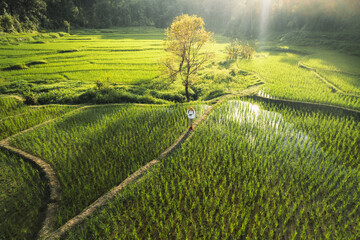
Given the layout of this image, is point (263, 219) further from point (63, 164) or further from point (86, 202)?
point (63, 164)

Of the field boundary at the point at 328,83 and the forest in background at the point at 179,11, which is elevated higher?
the forest in background at the point at 179,11

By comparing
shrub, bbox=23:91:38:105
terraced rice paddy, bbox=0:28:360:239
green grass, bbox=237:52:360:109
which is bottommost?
terraced rice paddy, bbox=0:28:360:239

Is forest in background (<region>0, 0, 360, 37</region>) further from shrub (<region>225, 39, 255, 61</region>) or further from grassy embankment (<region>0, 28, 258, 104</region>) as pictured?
shrub (<region>225, 39, 255, 61</region>)

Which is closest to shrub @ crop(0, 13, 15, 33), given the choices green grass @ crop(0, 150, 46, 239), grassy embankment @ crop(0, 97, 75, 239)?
grassy embankment @ crop(0, 97, 75, 239)

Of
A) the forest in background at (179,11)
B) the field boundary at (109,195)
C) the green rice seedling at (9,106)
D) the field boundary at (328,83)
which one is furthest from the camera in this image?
the forest in background at (179,11)

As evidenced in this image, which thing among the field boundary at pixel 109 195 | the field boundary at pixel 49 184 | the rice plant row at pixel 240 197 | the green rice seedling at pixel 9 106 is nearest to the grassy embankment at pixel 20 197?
the field boundary at pixel 49 184

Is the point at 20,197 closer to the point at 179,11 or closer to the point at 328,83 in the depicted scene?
the point at 328,83

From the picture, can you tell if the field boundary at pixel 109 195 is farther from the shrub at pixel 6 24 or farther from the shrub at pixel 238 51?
the shrub at pixel 6 24
